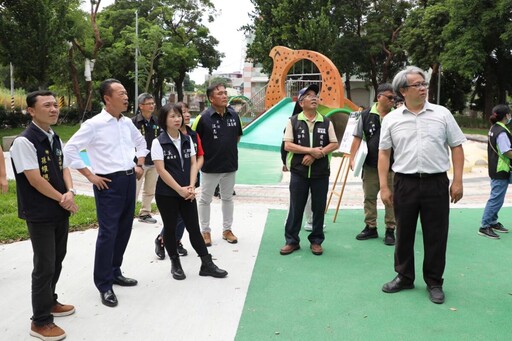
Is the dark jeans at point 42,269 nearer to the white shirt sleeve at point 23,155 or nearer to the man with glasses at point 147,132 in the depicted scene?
the white shirt sleeve at point 23,155

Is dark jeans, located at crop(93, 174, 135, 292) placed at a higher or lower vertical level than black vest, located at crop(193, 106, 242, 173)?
lower

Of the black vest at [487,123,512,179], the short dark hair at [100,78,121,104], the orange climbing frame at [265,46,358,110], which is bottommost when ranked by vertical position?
the black vest at [487,123,512,179]

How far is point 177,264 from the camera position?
13.1 feet

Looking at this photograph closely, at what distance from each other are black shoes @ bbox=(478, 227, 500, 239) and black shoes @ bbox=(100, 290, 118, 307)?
426cm

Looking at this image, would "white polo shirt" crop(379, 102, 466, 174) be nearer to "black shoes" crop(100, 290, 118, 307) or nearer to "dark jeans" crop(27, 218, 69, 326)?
"black shoes" crop(100, 290, 118, 307)

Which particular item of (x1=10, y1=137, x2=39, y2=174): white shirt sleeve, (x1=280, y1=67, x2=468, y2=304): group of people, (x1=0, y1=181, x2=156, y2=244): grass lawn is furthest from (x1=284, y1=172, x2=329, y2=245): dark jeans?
(x1=0, y1=181, x2=156, y2=244): grass lawn

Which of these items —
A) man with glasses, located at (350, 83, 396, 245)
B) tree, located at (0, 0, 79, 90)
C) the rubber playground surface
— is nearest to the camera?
the rubber playground surface

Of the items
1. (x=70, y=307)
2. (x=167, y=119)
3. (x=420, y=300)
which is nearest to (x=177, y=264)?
(x=70, y=307)

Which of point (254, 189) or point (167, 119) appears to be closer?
point (167, 119)

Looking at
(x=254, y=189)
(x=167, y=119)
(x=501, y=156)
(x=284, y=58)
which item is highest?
(x=284, y=58)

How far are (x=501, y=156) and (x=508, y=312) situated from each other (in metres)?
2.49

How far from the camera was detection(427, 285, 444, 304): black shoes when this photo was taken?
11.2ft

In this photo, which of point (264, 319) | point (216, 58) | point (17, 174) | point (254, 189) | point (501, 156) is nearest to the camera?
point (17, 174)

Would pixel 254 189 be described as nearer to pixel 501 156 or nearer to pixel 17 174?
pixel 501 156
